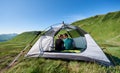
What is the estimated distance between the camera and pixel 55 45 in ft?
47.5

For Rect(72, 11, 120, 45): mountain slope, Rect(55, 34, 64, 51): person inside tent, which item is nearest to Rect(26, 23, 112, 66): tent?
Rect(55, 34, 64, 51): person inside tent

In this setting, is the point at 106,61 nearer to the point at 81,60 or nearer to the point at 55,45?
the point at 81,60

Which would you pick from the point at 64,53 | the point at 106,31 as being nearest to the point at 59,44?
the point at 64,53

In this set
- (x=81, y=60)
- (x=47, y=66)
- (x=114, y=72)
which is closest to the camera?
(x=114, y=72)

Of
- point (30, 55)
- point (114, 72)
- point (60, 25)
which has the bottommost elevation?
point (114, 72)

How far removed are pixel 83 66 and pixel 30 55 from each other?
14.9 feet

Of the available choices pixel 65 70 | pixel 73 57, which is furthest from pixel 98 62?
pixel 65 70

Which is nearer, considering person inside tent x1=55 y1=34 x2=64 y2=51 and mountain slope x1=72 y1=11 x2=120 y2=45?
person inside tent x1=55 y1=34 x2=64 y2=51

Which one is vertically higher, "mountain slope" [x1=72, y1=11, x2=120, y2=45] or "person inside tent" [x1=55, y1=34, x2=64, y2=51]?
"mountain slope" [x1=72, y1=11, x2=120, y2=45]

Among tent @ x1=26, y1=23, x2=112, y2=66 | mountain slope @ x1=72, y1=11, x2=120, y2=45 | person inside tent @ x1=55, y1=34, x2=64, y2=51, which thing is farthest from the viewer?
mountain slope @ x1=72, y1=11, x2=120, y2=45

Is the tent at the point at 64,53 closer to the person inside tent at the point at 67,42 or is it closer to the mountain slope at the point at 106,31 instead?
the person inside tent at the point at 67,42

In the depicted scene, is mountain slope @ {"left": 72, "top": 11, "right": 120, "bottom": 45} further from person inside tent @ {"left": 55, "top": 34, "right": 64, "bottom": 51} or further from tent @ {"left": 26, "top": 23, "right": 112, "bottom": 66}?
tent @ {"left": 26, "top": 23, "right": 112, "bottom": 66}

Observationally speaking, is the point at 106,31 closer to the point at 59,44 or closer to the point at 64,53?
the point at 59,44

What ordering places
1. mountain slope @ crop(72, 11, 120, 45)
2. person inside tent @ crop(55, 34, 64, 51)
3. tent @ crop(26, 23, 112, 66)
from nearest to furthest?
1. tent @ crop(26, 23, 112, 66)
2. person inside tent @ crop(55, 34, 64, 51)
3. mountain slope @ crop(72, 11, 120, 45)
